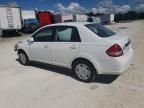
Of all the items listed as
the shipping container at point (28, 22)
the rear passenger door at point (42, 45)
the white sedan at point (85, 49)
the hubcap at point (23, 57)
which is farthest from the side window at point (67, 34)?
the shipping container at point (28, 22)

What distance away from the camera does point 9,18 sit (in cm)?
2259

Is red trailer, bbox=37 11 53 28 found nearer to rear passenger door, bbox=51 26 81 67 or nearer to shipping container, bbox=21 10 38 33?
shipping container, bbox=21 10 38 33

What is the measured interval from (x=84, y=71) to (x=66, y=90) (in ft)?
2.67

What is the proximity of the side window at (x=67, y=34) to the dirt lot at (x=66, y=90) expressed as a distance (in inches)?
49.8

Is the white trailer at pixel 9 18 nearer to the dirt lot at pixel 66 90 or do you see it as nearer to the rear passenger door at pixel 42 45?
the rear passenger door at pixel 42 45

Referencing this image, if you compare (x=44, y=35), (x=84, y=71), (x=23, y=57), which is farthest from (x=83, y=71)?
(x=23, y=57)

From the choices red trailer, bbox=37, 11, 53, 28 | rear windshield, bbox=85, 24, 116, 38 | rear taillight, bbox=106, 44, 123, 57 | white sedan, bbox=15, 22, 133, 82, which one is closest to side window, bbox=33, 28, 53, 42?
white sedan, bbox=15, 22, 133, 82

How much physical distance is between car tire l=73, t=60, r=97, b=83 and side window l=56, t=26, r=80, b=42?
71 centimetres

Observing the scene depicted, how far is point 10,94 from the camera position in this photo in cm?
532

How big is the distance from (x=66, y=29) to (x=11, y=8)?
18.3 m

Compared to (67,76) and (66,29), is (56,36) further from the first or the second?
(67,76)

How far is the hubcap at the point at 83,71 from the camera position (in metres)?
5.74

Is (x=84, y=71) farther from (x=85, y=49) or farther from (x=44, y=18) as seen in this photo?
(x=44, y=18)

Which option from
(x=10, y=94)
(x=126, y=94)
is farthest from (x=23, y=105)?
(x=126, y=94)
